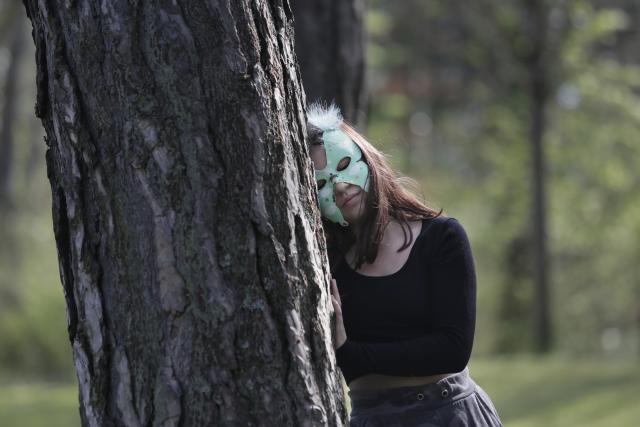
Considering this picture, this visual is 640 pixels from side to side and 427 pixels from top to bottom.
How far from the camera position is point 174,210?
227 centimetres

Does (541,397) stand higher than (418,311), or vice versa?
(418,311)

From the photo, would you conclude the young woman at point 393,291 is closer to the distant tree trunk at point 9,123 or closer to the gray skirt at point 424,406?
the gray skirt at point 424,406

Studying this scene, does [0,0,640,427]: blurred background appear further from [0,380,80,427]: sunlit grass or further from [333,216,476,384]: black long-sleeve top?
[333,216,476,384]: black long-sleeve top

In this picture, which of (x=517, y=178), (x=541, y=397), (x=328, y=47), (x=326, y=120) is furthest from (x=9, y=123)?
(x=326, y=120)

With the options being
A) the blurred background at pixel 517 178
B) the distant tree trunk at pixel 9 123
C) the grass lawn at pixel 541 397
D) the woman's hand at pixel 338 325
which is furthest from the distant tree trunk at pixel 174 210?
the distant tree trunk at pixel 9 123

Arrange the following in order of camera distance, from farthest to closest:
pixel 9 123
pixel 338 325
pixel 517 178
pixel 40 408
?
1. pixel 9 123
2. pixel 517 178
3. pixel 40 408
4. pixel 338 325

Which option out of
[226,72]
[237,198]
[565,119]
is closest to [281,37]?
[226,72]

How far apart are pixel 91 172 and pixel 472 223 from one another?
19358 millimetres

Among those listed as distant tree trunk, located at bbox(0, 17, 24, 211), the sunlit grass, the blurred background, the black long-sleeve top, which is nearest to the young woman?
the black long-sleeve top

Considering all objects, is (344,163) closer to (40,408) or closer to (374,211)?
(374,211)

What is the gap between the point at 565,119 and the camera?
18297 mm

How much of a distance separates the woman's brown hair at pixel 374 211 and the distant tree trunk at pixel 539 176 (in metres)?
13.6

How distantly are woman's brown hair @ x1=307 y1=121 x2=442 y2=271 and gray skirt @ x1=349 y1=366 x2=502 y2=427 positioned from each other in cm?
36

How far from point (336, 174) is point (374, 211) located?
0.15 metres
